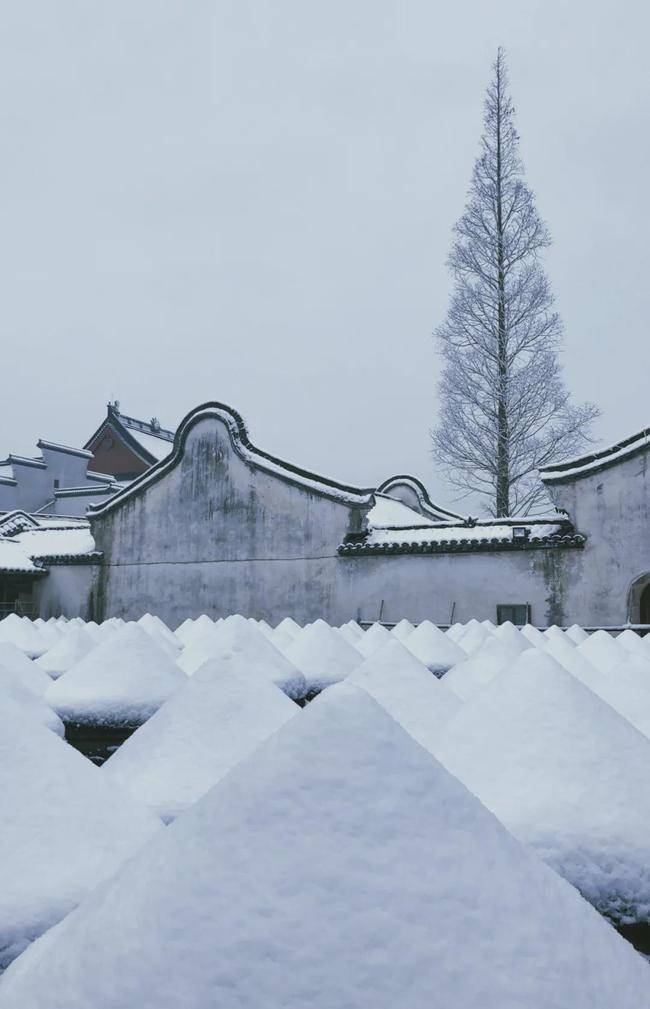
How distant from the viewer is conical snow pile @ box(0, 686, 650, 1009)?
104 cm

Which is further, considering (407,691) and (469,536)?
(469,536)

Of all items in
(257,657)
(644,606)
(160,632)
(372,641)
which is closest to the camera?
(257,657)

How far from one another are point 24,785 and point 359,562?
11.6 meters

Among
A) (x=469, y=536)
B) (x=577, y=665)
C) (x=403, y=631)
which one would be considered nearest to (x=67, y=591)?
(x=469, y=536)

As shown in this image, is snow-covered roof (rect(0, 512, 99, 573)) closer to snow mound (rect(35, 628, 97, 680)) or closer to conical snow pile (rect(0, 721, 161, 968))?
snow mound (rect(35, 628, 97, 680))

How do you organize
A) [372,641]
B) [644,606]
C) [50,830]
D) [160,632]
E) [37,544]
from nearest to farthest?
[50,830] < [372,641] < [160,632] < [644,606] < [37,544]

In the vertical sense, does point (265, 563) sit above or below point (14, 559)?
below

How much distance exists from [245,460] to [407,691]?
39.4 ft

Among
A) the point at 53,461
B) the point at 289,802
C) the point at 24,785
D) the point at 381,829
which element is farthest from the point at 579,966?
the point at 53,461

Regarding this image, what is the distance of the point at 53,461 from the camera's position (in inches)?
1059

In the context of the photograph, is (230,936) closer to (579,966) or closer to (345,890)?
(345,890)

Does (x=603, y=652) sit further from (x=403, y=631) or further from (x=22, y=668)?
(x=22, y=668)

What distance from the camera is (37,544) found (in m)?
→ 17.7

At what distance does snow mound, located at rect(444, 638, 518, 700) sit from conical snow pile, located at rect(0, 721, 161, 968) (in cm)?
213
